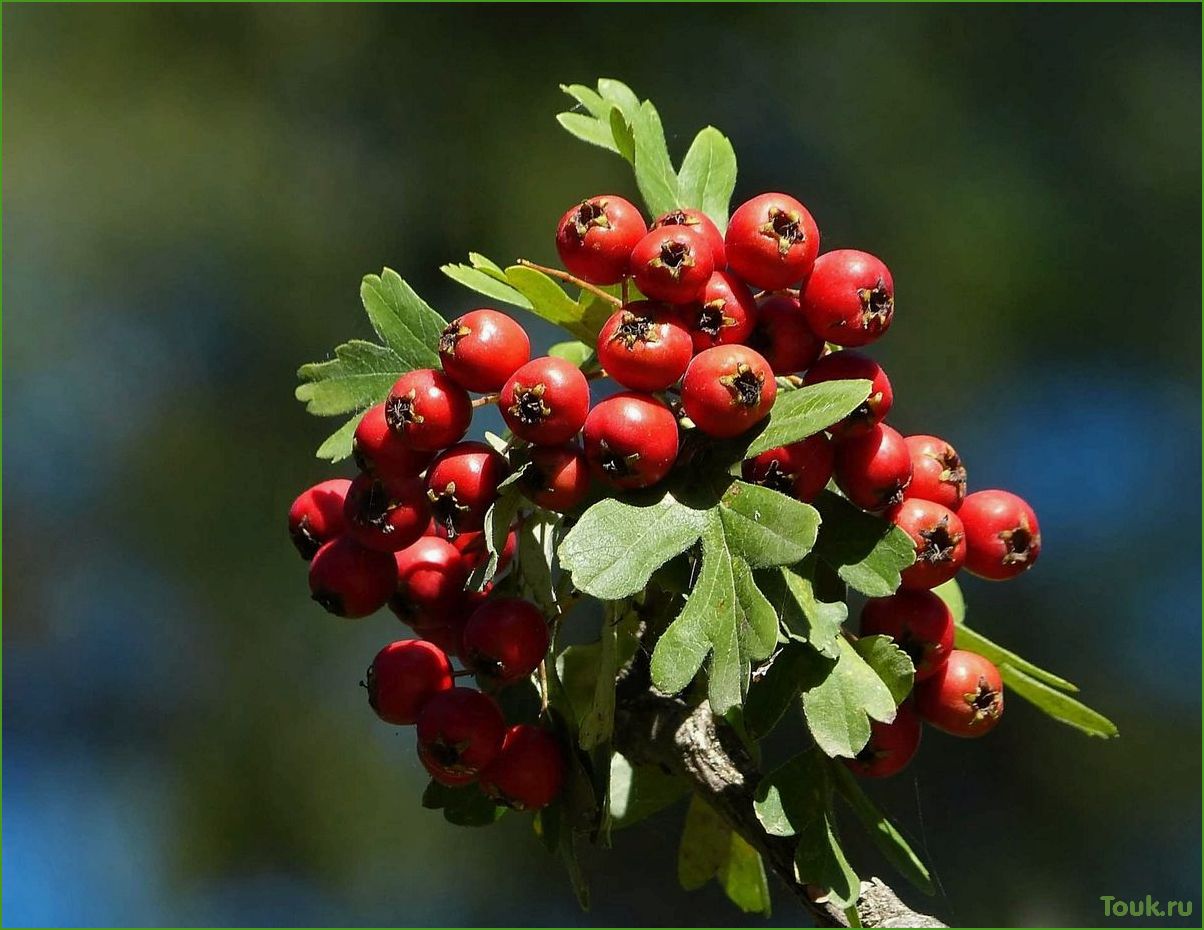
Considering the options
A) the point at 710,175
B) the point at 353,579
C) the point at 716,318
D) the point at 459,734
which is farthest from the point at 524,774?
the point at 710,175

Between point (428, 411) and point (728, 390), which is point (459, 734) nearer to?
point (428, 411)

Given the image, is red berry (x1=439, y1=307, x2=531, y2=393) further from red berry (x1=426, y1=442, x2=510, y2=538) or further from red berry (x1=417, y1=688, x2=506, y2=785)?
red berry (x1=417, y1=688, x2=506, y2=785)

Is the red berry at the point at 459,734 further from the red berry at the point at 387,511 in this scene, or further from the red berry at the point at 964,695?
the red berry at the point at 964,695

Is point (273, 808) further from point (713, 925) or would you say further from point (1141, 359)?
point (1141, 359)

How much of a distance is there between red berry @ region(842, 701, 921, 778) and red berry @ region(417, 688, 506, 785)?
35 cm

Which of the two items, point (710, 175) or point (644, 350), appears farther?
point (710, 175)

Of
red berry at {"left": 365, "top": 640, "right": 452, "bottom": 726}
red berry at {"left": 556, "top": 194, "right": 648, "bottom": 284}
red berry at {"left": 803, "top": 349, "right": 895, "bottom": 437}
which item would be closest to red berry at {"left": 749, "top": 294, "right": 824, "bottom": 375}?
red berry at {"left": 803, "top": 349, "right": 895, "bottom": 437}

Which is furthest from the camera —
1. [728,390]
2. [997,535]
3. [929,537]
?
[997,535]

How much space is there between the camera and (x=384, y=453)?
3.92 feet

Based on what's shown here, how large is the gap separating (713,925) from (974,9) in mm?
3489

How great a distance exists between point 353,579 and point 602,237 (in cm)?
40

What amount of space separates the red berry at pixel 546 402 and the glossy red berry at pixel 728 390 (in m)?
0.09

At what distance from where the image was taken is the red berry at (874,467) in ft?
3.75

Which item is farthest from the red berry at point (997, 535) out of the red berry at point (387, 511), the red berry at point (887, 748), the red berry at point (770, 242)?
the red berry at point (387, 511)
